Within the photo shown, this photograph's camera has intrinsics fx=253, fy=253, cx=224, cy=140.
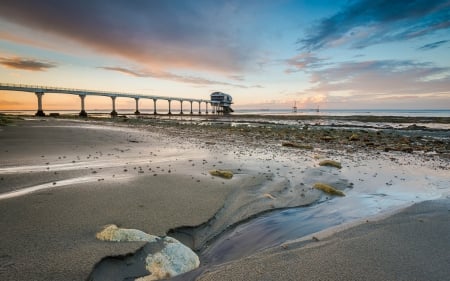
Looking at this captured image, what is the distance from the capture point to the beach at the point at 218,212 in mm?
3223

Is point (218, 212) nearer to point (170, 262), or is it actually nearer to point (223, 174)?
point (170, 262)

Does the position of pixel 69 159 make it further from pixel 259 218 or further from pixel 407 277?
pixel 407 277

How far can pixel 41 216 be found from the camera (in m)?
4.48

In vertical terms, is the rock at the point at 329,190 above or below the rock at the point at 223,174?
below

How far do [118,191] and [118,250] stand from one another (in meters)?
2.87

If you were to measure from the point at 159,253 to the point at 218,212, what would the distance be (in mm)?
2152

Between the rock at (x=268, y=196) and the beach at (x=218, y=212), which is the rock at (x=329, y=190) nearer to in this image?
the beach at (x=218, y=212)

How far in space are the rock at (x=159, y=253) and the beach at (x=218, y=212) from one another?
0.51 feet

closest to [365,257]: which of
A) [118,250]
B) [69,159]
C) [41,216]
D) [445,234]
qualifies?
[445,234]

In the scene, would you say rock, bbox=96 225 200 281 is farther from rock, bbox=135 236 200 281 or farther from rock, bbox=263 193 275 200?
rock, bbox=263 193 275 200

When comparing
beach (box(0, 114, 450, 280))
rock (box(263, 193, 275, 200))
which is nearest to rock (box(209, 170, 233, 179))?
beach (box(0, 114, 450, 280))

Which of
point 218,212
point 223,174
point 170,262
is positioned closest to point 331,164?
point 223,174

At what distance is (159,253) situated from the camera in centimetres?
362

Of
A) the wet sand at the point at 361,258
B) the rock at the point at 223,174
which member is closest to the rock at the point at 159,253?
the wet sand at the point at 361,258
